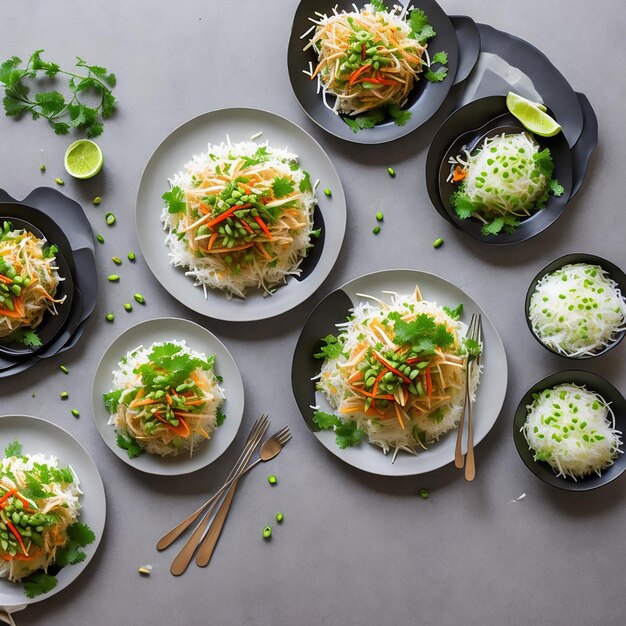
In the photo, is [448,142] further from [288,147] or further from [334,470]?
[334,470]

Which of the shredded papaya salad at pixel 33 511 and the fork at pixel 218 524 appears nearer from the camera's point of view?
the shredded papaya salad at pixel 33 511

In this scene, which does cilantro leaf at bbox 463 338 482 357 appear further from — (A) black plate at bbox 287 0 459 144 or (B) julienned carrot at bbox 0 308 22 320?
(B) julienned carrot at bbox 0 308 22 320

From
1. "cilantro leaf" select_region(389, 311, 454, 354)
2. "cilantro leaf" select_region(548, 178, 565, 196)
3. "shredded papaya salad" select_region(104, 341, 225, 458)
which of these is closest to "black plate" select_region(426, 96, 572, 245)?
"cilantro leaf" select_region(548, 178, 565, 196)

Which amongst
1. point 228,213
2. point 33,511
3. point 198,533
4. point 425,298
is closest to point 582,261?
point 425,298

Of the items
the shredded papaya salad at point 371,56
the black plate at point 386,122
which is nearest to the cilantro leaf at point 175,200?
the black plate at point 386,122

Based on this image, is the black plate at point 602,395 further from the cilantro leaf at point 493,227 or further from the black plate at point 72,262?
the black plate at point 72,262

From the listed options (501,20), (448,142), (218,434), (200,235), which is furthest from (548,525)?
(501,20)

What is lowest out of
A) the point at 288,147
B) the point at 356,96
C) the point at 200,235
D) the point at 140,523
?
the point at 140,523
